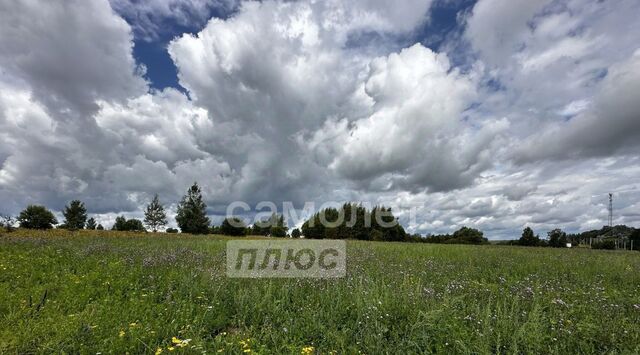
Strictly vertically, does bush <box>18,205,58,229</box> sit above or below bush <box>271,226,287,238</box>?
above

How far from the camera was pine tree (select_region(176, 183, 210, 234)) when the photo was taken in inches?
1970

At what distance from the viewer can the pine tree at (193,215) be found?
50.0 metres

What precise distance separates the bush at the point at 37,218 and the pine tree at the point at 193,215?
17083 mm

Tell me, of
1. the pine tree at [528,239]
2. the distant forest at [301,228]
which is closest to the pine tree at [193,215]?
the distant forest at [301,228]

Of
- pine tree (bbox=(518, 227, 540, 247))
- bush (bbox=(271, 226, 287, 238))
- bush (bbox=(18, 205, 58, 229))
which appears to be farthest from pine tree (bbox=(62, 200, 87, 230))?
pine tree (bbox=(518, 227, 540, 247))

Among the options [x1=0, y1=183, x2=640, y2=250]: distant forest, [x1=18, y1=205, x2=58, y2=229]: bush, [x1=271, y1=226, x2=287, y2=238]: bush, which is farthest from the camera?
[x1=271, y1=226, x2=287, y2=238]: bush

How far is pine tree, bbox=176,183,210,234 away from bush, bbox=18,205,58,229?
17.1 m

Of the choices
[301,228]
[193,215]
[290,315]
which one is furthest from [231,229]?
[290,315]

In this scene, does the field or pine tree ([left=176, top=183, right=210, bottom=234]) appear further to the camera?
pine tree ([left=176, top=183, right=210, bottom=234])

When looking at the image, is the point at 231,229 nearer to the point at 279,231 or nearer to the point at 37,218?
the point at 279,231

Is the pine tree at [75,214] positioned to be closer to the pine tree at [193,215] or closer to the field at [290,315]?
the pine tree at [193,215]

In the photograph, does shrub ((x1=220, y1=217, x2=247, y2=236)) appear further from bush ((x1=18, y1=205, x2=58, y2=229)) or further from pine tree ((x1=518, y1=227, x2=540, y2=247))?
pine tree ((x1=518, y1=227, x2=540, y2=247))

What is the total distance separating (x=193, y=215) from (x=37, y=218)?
19188 millimetres

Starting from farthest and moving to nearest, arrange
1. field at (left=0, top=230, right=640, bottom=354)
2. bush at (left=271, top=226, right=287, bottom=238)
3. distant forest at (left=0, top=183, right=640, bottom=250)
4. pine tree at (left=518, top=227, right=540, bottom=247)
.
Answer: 1. pine tree at (left=518, top=227, right=540, bottom=247)
2. bush at (left=271, top=226, right=287, bottom=238)
3. distant forest at (left=0, top=183, right=640, bottom=250)
4. field at (left=0, top=230, right=640, bottom=354)
